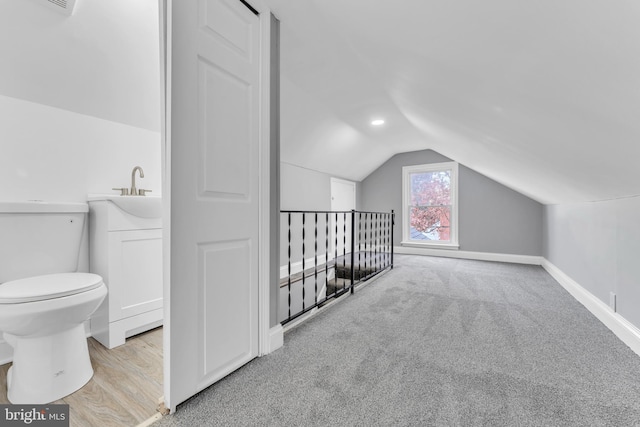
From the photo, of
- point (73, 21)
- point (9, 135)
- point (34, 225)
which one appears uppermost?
point (73, 21)

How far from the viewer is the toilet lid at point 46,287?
44.5 inches

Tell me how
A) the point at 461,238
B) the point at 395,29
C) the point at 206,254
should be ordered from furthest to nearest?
the point at 461,238 < the point at 395,29 < the point at 206,254

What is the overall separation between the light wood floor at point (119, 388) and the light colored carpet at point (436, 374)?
229mm

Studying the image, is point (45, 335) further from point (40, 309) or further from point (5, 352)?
point (5, 352)

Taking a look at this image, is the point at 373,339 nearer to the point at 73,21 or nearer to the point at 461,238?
the point at 73,21

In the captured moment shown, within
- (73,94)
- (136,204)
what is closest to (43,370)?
(136,204)

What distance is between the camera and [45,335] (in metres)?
1.22

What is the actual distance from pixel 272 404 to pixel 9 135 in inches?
84.9

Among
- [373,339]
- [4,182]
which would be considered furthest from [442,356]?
[4,182]

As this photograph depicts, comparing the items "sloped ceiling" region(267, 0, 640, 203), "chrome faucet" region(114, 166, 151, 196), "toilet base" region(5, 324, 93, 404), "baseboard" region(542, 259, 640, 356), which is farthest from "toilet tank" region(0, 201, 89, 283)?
"baseboard" region(542, 259, 640, 356)

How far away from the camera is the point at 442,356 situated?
1.51 metres
